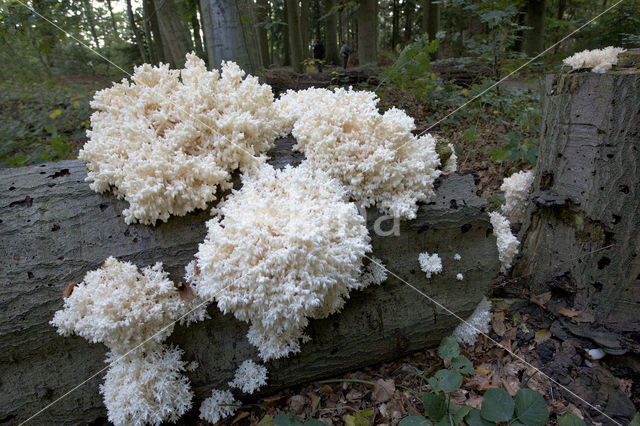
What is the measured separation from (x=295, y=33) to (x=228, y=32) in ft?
41.7

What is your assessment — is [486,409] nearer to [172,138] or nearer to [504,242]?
[504,242]

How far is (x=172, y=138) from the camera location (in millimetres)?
2023

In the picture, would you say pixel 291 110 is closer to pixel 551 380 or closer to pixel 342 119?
pixel 342 119

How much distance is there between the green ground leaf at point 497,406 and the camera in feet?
5.66

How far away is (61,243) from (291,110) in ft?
5.64

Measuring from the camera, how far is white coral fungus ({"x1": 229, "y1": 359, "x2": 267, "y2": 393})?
219 cm

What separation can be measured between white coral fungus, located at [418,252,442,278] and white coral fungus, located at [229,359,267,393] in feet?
4.31

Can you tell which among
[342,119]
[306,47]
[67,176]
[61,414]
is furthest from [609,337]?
[306,47]

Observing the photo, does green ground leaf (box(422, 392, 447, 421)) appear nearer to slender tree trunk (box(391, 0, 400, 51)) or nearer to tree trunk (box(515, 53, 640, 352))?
tree trunk (box(515, 53, 640, 352))

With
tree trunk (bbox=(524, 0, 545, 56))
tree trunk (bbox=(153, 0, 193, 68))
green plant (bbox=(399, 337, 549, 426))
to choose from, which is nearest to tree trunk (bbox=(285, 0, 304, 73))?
tree trunk (bbox=(153, 0, 193, 68))

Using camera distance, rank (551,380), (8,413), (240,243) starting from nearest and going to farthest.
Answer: (240,243), (8,413), (551,380)

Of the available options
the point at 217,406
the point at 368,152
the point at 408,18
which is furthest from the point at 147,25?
the point at 408,18

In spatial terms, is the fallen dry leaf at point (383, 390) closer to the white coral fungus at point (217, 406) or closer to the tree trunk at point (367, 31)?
the white coral fungus at point (217, 406)

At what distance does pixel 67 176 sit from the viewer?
224 cm
